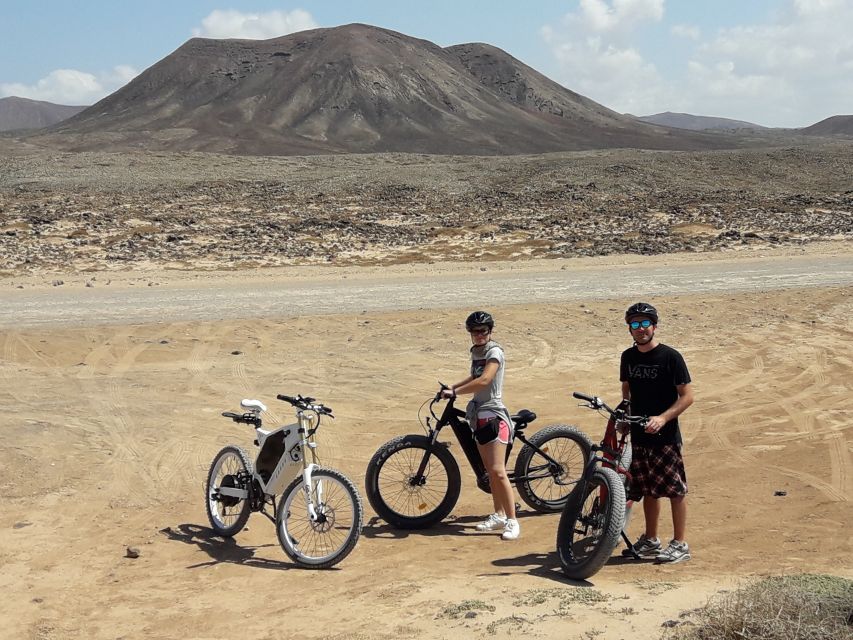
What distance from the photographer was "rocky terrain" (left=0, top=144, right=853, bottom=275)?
2794cm

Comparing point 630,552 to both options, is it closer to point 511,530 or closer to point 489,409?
point 511,530

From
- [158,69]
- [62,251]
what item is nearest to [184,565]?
[62,251]

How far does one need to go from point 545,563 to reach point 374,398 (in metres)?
5.33

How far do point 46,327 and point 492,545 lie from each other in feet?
34.4

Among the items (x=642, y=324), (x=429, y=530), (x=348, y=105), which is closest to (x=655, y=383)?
(x=642, y=324)

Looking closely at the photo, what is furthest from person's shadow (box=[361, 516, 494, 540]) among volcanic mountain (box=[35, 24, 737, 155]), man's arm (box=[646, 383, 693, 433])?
volcanic mountain (box=[35, 24, 737, 155])

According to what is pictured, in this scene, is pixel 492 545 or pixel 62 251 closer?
pixel 492 545

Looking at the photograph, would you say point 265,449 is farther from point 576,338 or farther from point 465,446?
point 576,338

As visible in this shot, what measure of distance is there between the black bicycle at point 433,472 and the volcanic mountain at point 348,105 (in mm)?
96914

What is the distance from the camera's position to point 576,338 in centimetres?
1486

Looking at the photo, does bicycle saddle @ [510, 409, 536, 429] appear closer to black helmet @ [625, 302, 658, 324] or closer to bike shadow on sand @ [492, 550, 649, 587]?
bike shadow on sand @ [492, 550, 649, 587]

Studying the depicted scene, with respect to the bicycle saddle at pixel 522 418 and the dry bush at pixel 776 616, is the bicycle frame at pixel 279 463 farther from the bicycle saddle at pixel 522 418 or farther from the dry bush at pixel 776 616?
the dry bush at pixel 776 616

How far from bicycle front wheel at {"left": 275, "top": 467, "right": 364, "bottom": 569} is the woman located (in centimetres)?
102

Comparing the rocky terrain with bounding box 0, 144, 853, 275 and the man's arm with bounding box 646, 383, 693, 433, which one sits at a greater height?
the rocky terrain with bounding box 0, 144, 853, 275
